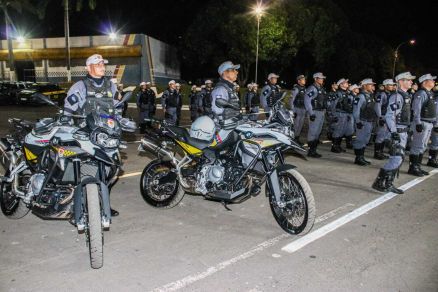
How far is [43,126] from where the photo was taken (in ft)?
16.2

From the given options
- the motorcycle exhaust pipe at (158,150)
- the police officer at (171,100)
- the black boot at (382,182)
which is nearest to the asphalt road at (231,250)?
the black boot at (382,182)

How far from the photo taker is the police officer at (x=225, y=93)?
19.7ft

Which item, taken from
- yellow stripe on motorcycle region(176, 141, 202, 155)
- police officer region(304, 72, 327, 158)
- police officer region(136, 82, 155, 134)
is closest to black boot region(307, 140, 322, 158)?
police officer region(304, 72, 327, 158)

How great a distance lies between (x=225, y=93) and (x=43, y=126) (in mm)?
2545

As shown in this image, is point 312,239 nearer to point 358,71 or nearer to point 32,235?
point 32,235

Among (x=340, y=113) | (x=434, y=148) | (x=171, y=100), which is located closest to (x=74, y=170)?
(x=434, y=148)

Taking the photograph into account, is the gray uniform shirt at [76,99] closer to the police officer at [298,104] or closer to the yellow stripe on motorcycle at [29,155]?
the yellow stripe on motorcycle at [29,155]

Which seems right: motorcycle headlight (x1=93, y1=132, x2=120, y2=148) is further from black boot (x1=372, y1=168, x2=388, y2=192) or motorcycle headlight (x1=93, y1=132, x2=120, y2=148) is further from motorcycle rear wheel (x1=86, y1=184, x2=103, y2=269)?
black boot (x1=372, y1=168, x2=388, y2=192)

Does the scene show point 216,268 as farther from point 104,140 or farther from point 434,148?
point 434,148

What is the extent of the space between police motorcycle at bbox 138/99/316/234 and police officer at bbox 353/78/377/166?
530 centimetres

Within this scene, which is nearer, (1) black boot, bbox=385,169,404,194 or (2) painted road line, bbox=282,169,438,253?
(2) painted road line, bbox=282,169,438,253

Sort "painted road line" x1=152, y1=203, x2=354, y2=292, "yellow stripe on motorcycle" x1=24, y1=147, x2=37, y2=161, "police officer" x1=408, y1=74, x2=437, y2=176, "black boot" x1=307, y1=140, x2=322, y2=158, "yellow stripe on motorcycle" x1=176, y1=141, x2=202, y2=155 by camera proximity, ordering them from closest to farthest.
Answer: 1. "painted road line" x1=152, y1=203, x2=354, y2=292
2. "yellow stripe on motorcycle" x1=24, y1=147, x2=37, y2=161
3. "yellow stripe on motorcycle" x1=176, y1=141, x2=202, y2=155
4. "police officer" x1=408, y1=74, x2=437, y2=176
5. "black boot" x1=307, y1=140, x2=322, y2=158

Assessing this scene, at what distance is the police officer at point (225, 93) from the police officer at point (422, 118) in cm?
472

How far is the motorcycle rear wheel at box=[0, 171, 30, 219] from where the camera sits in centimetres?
548
